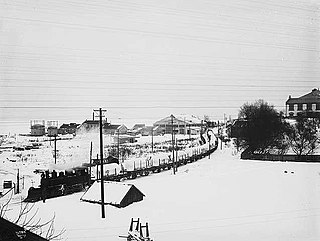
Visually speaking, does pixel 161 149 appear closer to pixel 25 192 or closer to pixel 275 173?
pixel 275 173

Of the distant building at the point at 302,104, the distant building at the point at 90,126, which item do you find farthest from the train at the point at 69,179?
the distant building at the point at 302,104

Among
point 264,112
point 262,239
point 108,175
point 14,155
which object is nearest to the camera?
point 262,239

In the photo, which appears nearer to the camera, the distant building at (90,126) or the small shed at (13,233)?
the small shed at (13,233)

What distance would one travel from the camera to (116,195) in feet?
26.2

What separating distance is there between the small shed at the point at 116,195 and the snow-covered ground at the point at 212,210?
0.53 feet

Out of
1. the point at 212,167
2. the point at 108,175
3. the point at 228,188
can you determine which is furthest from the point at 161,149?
the point at 228,188

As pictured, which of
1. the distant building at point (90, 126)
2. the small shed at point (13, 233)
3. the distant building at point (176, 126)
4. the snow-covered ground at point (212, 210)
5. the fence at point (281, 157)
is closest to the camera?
the small shed at point (13, 233)

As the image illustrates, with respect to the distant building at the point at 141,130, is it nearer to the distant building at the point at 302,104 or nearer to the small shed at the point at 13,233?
the distant building at the point at 302,104

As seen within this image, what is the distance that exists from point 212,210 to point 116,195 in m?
2.15

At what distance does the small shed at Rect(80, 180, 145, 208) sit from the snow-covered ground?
162mm

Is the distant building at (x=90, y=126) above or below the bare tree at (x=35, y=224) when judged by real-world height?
above

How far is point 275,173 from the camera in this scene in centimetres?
1162

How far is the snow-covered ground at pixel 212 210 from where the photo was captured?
5.79 m

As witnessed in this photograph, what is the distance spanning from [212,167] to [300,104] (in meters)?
16.2
